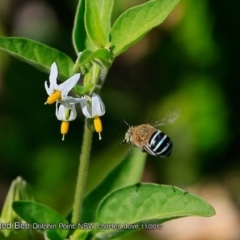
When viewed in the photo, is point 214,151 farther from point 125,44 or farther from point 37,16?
point 125,44

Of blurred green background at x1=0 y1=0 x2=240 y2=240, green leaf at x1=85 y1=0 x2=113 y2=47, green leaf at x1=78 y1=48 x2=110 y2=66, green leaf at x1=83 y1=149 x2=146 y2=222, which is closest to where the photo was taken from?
green leaf at x1=78 y1=48 x2=110 y2=66

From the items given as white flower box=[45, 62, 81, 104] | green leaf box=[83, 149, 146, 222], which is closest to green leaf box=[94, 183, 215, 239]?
green leaf box=[83, 149, 146, 222]

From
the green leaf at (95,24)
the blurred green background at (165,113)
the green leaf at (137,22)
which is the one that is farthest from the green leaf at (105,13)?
the blurred green background at (165,113)

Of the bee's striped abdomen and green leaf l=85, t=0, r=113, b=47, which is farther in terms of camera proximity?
the bee's striped abdomen

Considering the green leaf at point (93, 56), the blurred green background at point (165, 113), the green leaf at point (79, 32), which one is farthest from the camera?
the blurred green background at point (165, 113)

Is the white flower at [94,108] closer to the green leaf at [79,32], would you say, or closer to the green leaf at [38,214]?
the green leaf at [79,32]

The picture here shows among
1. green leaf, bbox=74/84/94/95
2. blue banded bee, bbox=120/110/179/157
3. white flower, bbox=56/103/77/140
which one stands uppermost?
green leaf, bbox=74/84/94/95

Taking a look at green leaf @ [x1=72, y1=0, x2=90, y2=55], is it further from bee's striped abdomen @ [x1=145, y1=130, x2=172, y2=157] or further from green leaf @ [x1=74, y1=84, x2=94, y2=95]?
bee's striped abdomen @ [x1=145, y1=130, x2=172, y2=157]
